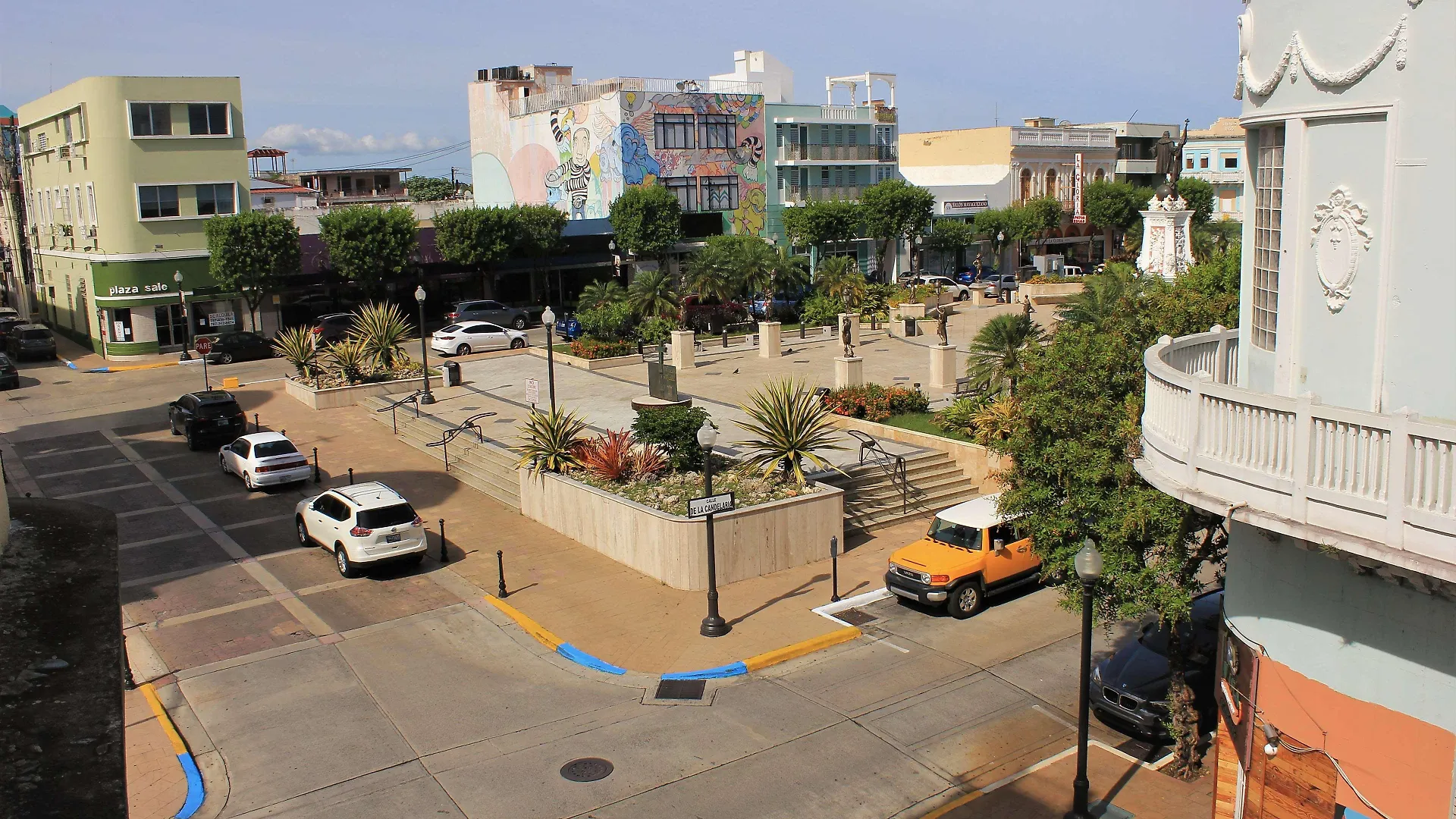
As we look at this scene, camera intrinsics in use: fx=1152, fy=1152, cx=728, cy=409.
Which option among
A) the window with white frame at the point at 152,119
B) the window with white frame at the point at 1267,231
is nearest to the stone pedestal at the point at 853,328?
the window with white frame at the point at 1267,231

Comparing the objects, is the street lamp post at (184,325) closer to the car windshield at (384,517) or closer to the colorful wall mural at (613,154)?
the colorful wall mural at (613,154)

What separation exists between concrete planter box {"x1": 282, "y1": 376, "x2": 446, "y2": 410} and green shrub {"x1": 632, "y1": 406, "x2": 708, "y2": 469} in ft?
48.6

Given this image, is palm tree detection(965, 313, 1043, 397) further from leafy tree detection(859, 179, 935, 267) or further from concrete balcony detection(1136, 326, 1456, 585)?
leafy tree detection(859, 179, 935, 267)

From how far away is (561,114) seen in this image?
63.9m

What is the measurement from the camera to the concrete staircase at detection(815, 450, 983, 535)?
2372 centimetres

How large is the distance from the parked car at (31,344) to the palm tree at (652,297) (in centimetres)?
2523

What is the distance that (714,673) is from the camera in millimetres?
16625

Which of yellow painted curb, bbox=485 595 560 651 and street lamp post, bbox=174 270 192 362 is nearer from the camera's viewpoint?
yellow painted curb, bbox=485 595 560 651

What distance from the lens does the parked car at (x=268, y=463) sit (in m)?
26.2

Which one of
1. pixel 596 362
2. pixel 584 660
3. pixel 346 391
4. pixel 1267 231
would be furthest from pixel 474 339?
pixel 1267 231

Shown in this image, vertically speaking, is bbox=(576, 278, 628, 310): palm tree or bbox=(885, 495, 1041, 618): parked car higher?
bbox=(576, 278, 628, 310): palm tree

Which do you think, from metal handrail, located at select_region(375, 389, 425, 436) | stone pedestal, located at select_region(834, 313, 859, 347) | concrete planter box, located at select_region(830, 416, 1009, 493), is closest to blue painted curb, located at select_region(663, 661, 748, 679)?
concrete planter box, located at select_region(830, 416, 1009, 493)

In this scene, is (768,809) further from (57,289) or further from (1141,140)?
(1141,140)

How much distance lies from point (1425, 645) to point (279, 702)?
13.5 metres
